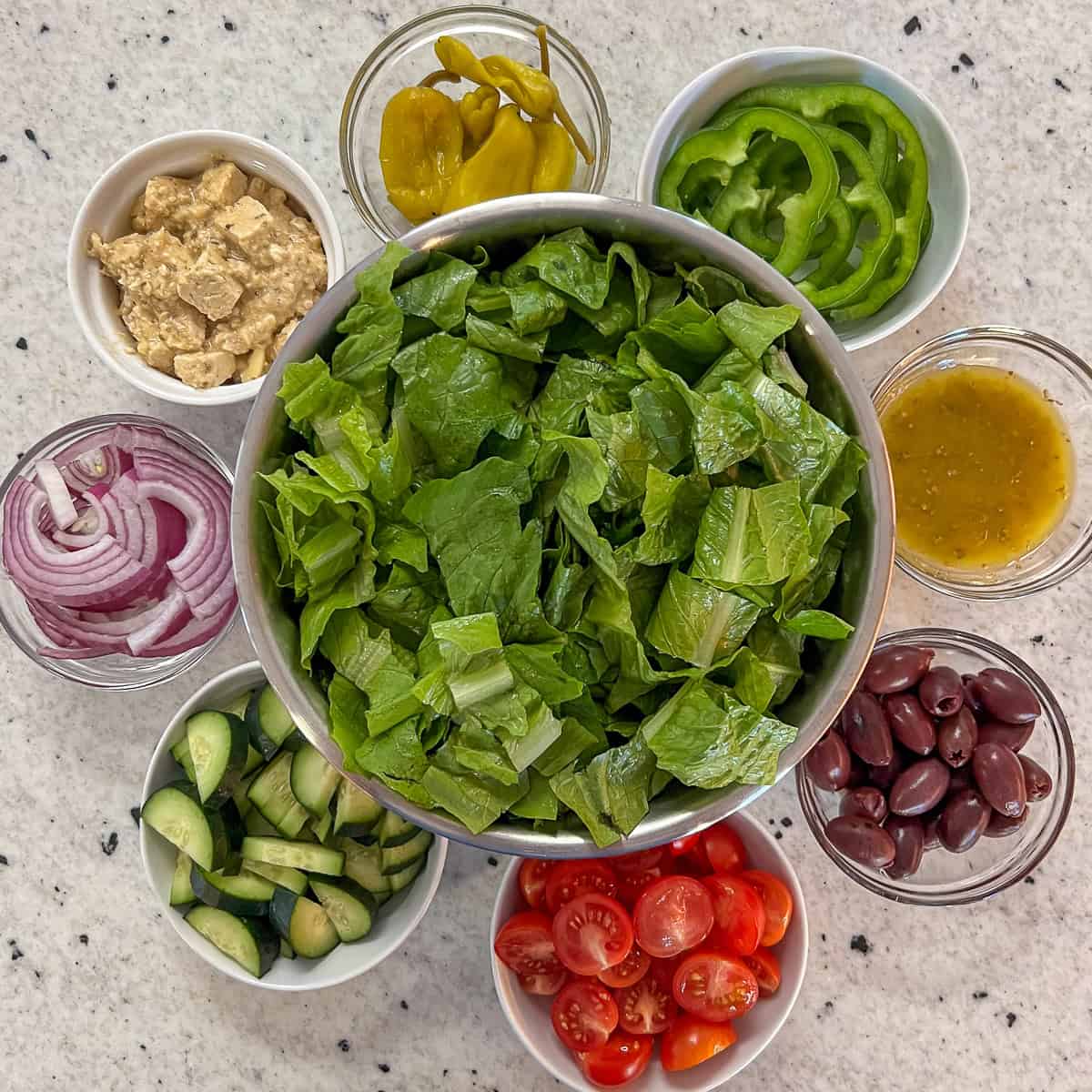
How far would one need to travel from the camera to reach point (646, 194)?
1488 mm

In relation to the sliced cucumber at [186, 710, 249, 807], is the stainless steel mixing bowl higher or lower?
higher

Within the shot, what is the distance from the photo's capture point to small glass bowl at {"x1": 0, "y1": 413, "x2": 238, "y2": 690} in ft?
5.00

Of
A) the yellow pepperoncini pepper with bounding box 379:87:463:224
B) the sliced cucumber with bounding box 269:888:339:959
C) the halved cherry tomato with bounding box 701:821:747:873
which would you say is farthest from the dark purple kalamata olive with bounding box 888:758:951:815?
the yellow pepperoncini pepper with bounding box 379:87:463:224

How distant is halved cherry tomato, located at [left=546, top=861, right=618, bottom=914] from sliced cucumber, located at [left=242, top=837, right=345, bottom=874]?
1.03 ft

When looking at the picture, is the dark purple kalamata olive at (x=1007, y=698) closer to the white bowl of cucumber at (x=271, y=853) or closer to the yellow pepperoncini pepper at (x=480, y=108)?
the white bowl of cucumber at (x=271, y=853)

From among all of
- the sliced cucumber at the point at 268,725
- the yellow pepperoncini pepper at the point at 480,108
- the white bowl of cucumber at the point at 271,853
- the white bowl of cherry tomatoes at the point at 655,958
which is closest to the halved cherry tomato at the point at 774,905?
the white bowl of cherry tomatoes at the point at 655,958

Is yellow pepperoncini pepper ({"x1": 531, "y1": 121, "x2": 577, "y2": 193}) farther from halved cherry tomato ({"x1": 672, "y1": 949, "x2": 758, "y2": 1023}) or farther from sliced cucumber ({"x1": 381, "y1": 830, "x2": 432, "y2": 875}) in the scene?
halved cherry tomato ({"x1": 672, "y1": 949, "x2": 758, "y2": 1023})

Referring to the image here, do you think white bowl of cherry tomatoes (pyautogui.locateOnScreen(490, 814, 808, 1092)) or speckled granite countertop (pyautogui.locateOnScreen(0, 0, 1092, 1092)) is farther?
speckled granite countertop (pyautogui.locateOnScreen(0, 0, 1092, 1092))

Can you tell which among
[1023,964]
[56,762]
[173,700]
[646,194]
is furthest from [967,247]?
[56,762]

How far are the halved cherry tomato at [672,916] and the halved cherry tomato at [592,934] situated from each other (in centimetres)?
3

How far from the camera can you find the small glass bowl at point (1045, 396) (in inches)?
60.8

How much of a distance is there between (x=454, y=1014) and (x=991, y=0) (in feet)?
5.99

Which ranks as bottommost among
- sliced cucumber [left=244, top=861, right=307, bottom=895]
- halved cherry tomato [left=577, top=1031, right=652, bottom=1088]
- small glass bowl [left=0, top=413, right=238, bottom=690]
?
halved cherry tomato [left=577, top=1031, right=652, bottom=1088]

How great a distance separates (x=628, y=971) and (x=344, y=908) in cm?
43
